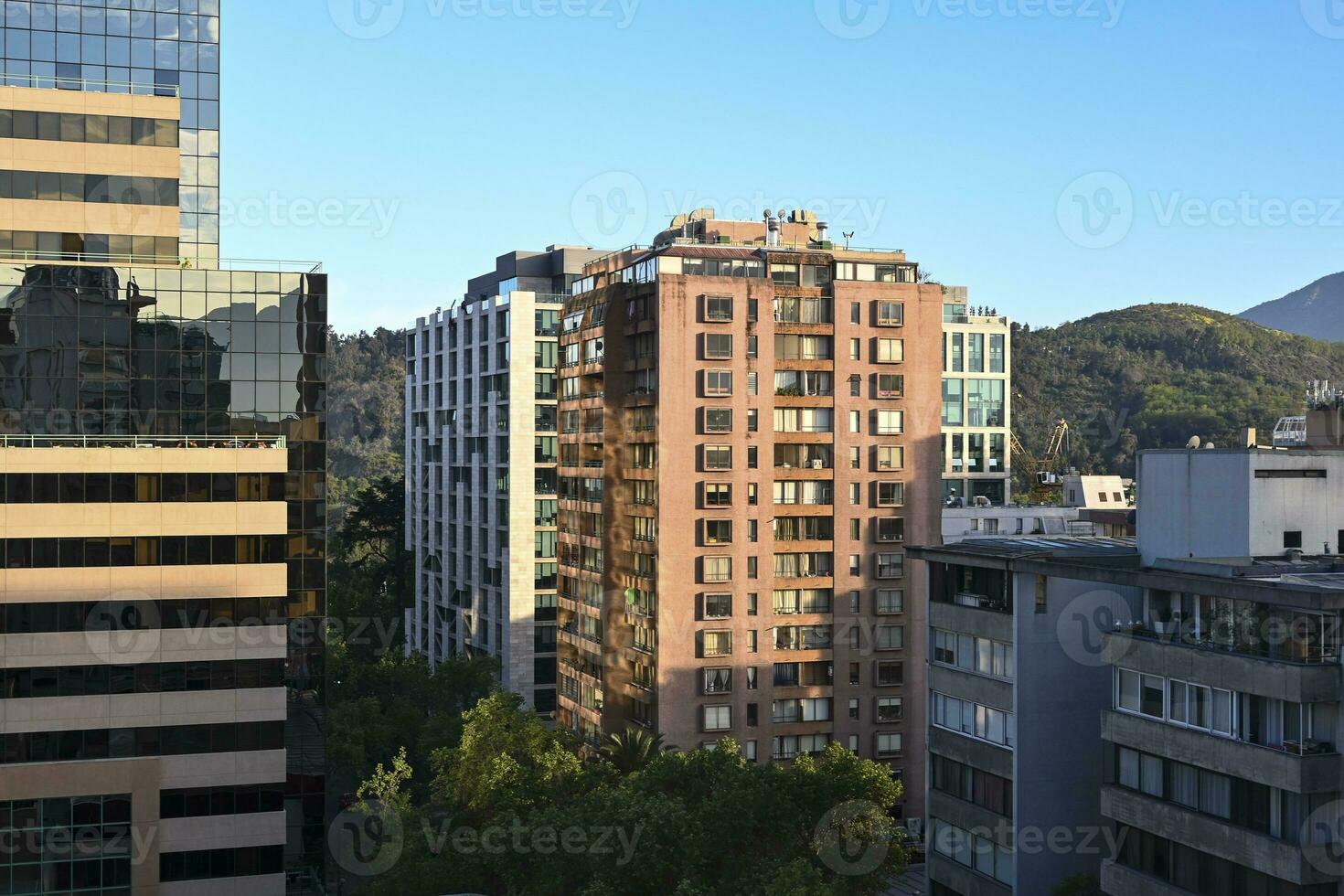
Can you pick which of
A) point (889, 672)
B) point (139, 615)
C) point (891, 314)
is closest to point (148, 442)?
point (139, 615)

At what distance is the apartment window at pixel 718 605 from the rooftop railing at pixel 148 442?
3325 centimetres

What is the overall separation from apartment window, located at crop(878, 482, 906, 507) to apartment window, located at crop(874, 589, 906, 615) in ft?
20.1

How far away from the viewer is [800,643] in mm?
96125

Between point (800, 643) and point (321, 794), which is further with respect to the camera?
point (800, 643)

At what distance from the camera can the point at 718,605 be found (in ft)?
314

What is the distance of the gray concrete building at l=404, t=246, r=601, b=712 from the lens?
12862 centimetres

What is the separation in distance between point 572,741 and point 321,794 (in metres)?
20.8

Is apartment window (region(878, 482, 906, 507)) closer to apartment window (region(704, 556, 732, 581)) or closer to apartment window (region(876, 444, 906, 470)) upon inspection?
apartment window (region(876, 444, 906, 470))

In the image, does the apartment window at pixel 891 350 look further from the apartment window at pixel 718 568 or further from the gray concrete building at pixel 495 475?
the gray concrete building at pixel 495 475

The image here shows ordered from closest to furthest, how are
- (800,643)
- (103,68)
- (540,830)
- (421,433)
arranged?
1. (540,830)
2. (103,68)
3. (800,643)
4. (421,433)

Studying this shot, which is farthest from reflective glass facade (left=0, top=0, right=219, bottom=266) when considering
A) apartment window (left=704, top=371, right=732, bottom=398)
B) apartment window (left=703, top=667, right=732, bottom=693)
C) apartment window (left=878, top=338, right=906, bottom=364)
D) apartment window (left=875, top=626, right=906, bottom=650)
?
apartment window (left=875, top=626, right=906, bottom=650)

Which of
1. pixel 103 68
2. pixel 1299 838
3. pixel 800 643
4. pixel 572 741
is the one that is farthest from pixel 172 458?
pixel 1299 838

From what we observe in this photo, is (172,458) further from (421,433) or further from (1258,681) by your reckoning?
(421,433)

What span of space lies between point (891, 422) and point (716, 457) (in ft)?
43.0
